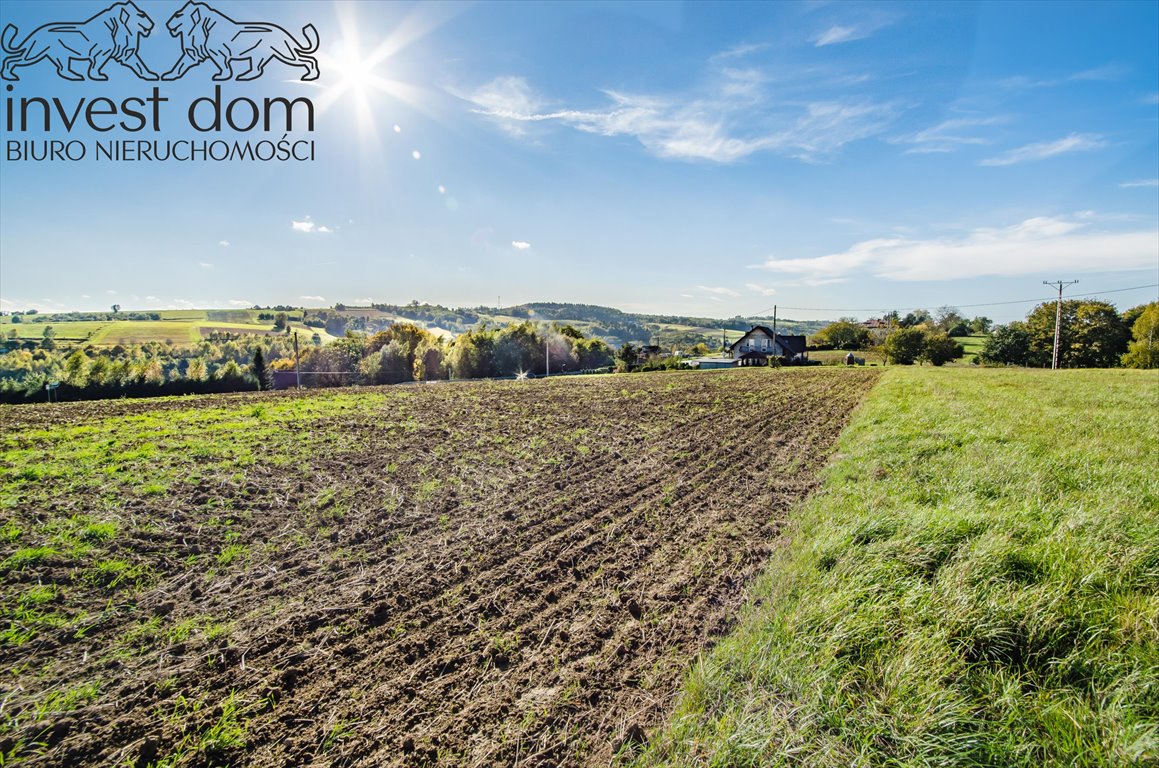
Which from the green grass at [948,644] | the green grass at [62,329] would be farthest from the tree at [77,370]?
the green grass at [62,329]

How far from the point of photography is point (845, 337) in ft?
292

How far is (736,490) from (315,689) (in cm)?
644

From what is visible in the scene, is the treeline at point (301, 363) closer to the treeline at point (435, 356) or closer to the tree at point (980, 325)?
the treeline at point (435, 356)

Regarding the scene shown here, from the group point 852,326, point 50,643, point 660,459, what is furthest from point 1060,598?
point 852,326

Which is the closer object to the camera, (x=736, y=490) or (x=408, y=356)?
(x=736, y=490)

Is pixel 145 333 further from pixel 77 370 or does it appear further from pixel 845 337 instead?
pixel 845 337

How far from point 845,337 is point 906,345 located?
29.3 meters

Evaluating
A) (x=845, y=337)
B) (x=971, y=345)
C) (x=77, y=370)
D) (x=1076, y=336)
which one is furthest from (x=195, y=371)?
(x=971, y=345)

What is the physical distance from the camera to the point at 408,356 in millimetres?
64312

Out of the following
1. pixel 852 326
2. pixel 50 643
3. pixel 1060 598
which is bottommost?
pixel 50 643

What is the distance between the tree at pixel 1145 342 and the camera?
48.9m

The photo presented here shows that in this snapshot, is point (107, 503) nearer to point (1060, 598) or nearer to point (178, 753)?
point (178, 753)

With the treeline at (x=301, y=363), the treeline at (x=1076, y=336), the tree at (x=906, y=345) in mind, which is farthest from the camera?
the tree at (x=906, y=345)

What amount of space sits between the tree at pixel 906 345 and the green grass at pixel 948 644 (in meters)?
65.6
